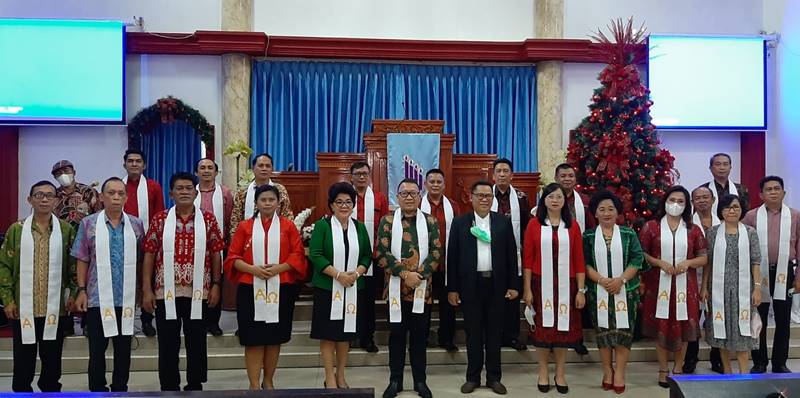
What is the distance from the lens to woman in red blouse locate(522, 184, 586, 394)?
399cm

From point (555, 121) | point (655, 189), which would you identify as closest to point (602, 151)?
point (655, 189)

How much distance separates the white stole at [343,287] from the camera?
3.80m

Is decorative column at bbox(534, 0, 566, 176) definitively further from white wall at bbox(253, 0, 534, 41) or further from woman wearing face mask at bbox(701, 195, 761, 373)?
woman wearing face mask at bbox(701, 195, 761, 373)

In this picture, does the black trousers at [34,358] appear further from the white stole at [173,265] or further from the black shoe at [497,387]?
the black shoe at [497,387]

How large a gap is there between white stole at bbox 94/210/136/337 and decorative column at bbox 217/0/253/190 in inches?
150

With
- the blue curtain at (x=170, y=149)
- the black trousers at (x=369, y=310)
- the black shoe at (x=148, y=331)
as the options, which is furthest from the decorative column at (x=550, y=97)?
the black shoe at (x=148, y=331)

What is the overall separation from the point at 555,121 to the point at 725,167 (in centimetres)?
309

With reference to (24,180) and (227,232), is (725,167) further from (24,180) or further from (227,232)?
(24,180)

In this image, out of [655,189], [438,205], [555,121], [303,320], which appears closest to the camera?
[438,205]

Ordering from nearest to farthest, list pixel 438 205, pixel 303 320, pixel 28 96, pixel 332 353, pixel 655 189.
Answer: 1. pixel 332 353
2. pixel 438 205
3. pixel 655 189
4. pixel 303 320
5. pixel 28 96

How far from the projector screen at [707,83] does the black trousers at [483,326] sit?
16.2 ft

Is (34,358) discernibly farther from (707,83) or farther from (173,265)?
(707,83)

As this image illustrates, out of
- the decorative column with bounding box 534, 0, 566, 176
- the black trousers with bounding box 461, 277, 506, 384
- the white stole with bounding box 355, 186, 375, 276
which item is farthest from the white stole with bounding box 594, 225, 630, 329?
the decorative column with bounding box 534, 0, 566, 176

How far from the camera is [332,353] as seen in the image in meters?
3.90
